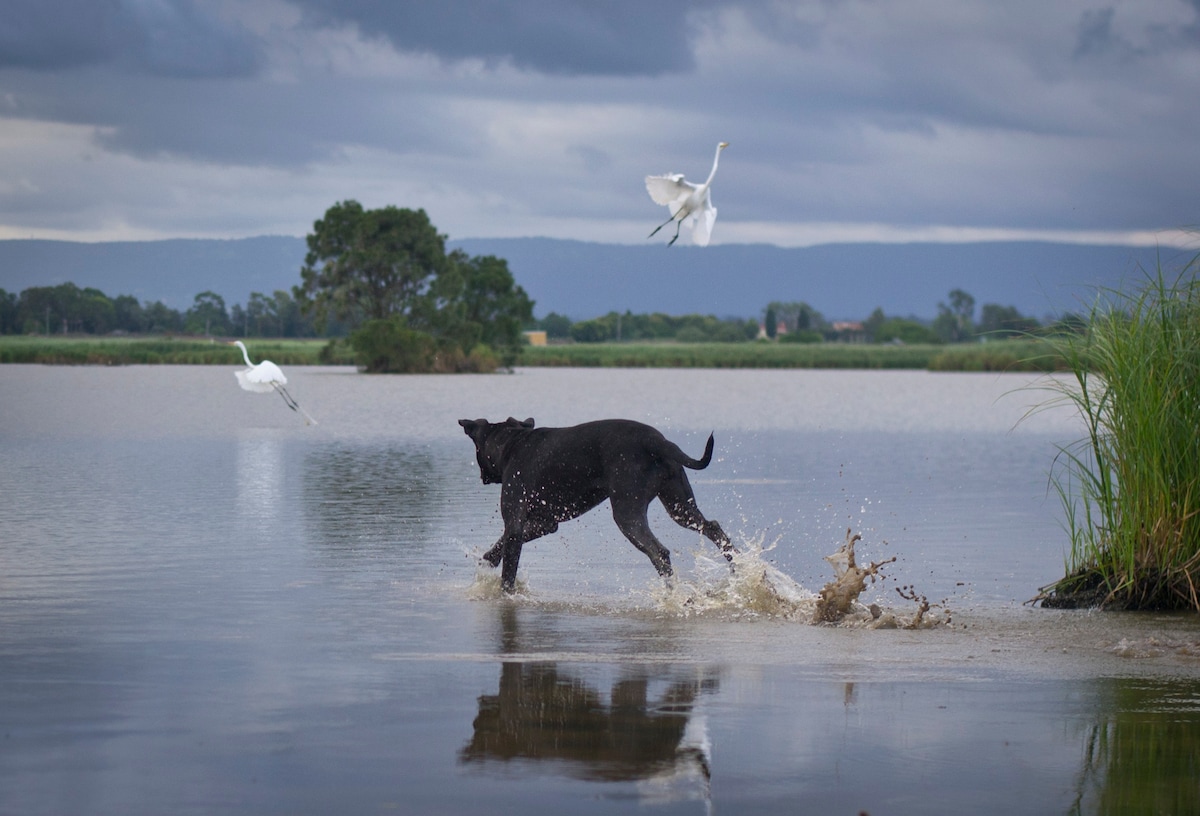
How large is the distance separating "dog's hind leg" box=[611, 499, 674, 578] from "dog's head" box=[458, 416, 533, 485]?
1081mm

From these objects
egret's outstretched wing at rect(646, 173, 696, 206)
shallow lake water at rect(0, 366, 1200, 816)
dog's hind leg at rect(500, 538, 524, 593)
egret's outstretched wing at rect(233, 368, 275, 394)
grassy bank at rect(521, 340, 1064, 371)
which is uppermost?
egret's outstretched wing at rect(646, 173, 696, 206)

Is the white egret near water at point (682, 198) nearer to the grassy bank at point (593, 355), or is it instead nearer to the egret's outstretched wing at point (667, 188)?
the egret's outstretched wing at point (667, 188)

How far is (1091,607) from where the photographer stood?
10789 millimetres

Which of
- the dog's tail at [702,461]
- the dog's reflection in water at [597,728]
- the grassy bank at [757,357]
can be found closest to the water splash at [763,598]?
the dog's tail at [702,461]

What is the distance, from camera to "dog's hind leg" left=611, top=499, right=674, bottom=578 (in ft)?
35.0

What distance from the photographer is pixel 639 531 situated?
10.7m

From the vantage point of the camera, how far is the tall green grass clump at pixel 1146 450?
10531mm

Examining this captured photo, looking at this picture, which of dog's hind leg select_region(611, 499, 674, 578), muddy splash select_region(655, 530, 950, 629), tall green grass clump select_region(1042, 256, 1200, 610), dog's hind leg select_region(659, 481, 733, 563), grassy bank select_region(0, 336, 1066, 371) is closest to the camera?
muddy splash select_region(655, 530, 950, 629)

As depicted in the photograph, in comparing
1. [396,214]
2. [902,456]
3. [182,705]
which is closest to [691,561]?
[182,705]

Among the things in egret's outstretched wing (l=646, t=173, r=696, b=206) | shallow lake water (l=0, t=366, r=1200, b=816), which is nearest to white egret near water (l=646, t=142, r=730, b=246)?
egret's outstretched wing (l=646, t=173, r=696, b=206)

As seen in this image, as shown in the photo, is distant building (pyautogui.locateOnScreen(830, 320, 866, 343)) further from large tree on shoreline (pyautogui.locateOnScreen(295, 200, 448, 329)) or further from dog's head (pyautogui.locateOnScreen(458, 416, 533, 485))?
dog's head (pyautogui.locateOnScreen(458, 416, 533, 485))

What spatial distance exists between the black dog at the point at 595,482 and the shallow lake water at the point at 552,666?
388 mm

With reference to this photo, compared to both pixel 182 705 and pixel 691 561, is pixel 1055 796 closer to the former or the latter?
pixel 182 705

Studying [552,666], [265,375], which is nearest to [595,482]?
[552,666]
